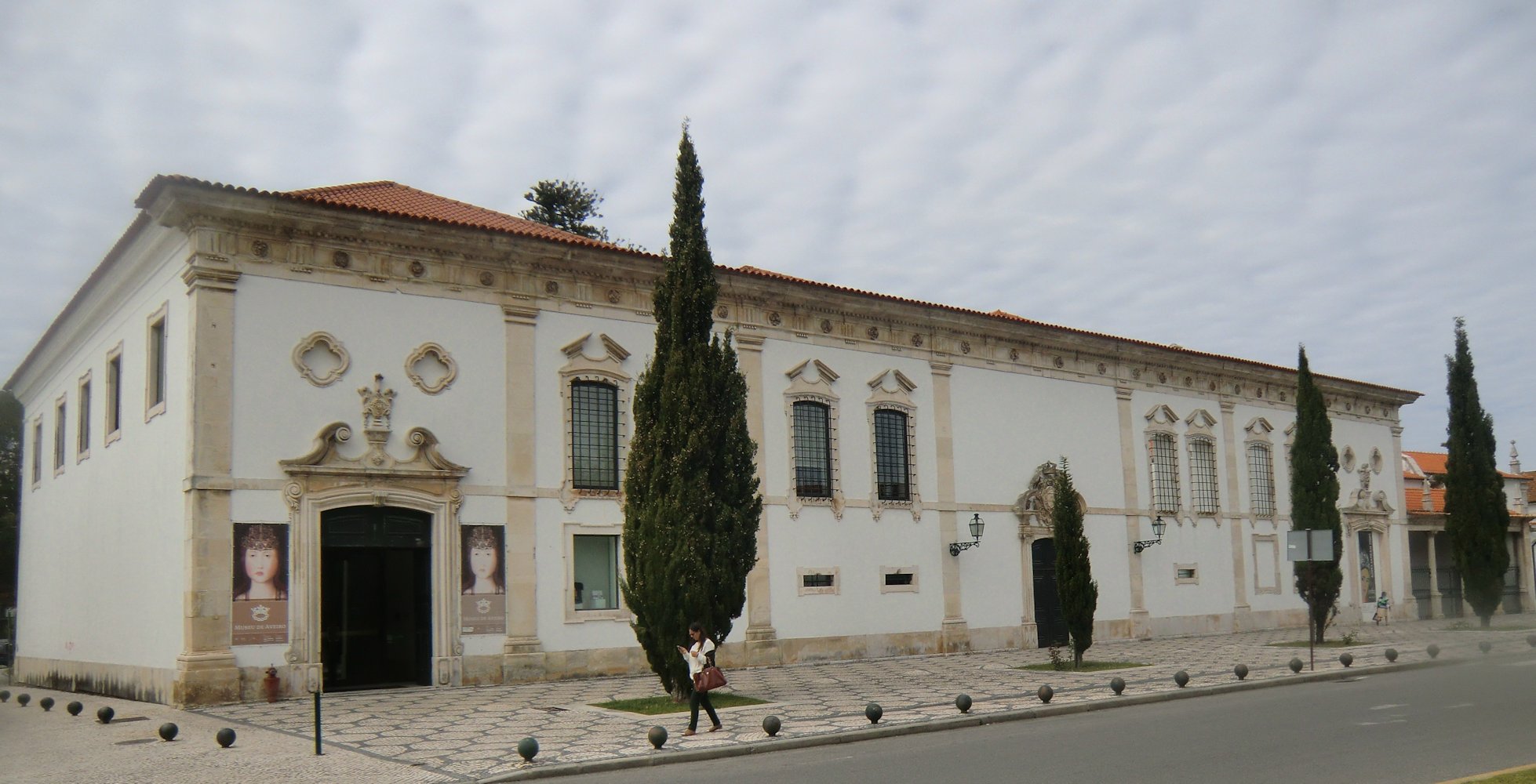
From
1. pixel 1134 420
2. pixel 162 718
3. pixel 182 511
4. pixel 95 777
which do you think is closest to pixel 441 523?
pixel 182 511

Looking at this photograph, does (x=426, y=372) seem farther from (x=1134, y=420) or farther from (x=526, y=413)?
(x=1134, y=420)

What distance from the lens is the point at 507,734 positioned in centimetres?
1275

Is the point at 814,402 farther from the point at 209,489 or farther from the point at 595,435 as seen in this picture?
the point at 209,489

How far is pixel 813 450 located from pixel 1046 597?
671 centimetres

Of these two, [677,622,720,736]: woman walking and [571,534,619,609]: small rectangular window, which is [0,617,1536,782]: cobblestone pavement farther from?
[571,534,619,609]: small rectangular window

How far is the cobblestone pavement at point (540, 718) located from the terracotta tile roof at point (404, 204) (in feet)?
22.5

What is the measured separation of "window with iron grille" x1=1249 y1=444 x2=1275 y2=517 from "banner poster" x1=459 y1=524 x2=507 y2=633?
20.5m

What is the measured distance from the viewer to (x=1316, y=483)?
1017 inches

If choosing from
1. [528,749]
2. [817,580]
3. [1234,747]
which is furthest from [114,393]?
[1234,747]

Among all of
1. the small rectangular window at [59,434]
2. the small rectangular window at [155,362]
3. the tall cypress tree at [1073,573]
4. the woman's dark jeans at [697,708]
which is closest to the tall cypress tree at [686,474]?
the woman's dark jeans at [697,708]

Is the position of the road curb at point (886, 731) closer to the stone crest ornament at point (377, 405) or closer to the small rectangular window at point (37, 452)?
the stone crest ornament at point (377, 405)

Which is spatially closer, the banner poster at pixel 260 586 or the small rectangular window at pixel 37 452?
the banner poster at pixel 260 586

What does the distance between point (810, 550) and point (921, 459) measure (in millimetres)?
3401

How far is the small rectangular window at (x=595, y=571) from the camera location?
1975 cm
